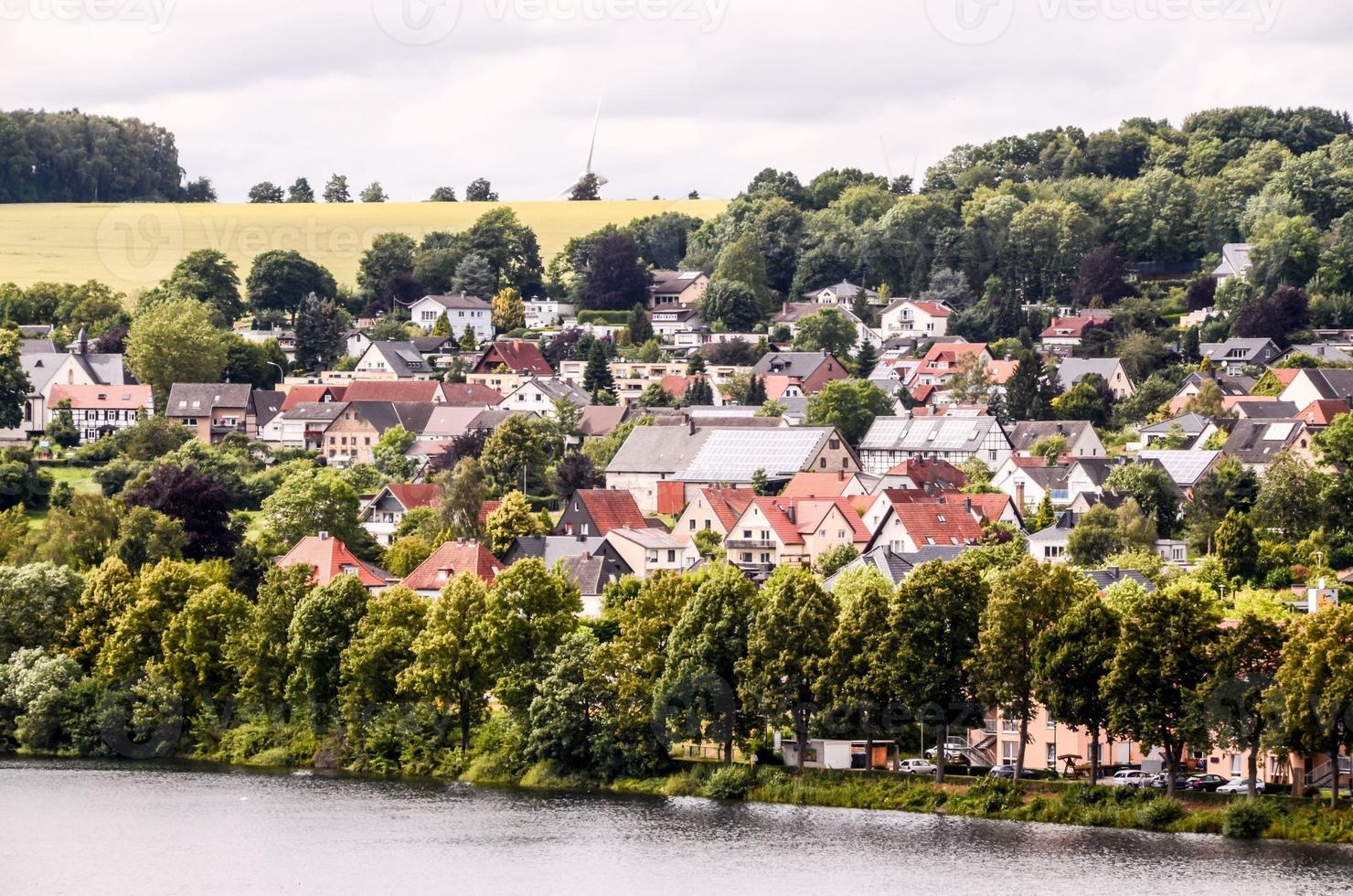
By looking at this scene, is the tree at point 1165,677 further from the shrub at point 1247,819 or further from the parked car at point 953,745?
the parked car at point 953,745

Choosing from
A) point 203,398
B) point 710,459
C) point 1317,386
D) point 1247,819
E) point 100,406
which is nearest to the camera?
point 1247,819

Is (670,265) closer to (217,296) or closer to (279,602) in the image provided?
(217,296)

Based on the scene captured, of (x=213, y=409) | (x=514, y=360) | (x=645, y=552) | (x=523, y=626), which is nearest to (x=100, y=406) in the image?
(x=213, y=409)

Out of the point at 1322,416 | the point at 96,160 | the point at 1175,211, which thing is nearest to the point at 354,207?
the point at 96,160

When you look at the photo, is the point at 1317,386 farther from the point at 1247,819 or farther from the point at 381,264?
the point at 381,264

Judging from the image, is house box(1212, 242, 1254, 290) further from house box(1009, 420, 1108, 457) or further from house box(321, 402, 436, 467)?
house box(321, 402, 436, 467)
